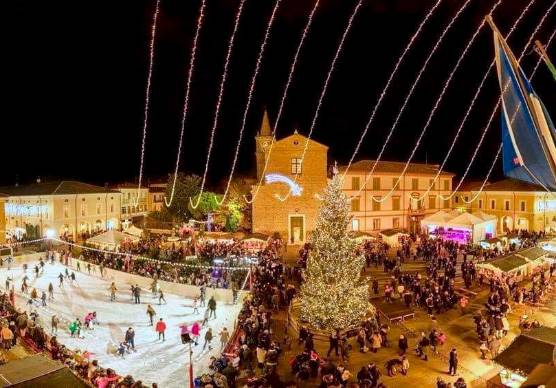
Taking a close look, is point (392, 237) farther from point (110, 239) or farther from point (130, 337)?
point (130, 337)

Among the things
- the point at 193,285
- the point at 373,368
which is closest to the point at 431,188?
the point at 193,285

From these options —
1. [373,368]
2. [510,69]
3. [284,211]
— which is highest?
[510,69]

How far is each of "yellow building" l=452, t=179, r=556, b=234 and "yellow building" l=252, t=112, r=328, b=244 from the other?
18084 mm

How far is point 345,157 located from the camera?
2389 inches

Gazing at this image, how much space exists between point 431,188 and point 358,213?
8706 millimetres

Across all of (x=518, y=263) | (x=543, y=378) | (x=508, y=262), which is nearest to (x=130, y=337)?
(x=543, y=378)

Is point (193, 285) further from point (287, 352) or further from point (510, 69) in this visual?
point (510, 69)

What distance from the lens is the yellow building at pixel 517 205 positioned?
38.7 metres

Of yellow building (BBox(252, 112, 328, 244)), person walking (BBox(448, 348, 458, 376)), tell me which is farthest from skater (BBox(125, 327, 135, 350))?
yellow building (BBox(252, 112, 328, 244))

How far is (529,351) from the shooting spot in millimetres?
9750

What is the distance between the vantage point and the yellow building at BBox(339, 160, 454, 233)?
124ft

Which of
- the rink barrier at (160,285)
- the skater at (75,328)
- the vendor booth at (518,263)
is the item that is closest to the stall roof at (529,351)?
the vendor booth at (518,263)

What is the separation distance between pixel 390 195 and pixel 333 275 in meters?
25.8

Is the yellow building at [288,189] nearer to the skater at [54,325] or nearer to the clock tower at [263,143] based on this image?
the clock tower at [263,143]
